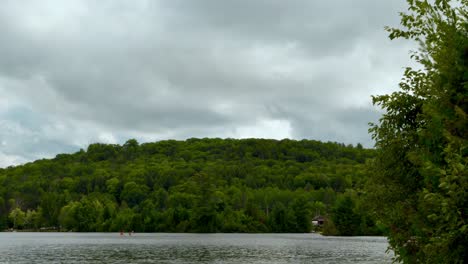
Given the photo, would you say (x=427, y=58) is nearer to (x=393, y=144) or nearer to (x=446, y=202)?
(x=393, y=144)

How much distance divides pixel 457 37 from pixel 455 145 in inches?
174

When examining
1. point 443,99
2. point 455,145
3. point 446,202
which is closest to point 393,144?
point 443,99

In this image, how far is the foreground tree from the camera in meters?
17.2

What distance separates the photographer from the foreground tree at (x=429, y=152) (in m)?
17.2

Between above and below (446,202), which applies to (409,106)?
above

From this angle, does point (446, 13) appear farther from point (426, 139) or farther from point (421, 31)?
point (426, 139)

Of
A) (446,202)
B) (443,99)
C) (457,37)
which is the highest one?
(457,37)

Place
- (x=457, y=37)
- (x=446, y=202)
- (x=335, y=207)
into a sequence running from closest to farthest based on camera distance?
(x=446, y=202) → (x=457, y=37) → (x=335, y=207)

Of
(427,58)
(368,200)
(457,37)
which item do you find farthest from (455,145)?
(368,200)

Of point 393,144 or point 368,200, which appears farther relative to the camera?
point 368,200

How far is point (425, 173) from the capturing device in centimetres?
1989

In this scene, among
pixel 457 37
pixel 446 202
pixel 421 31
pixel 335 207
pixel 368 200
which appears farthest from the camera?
pixel 335 207

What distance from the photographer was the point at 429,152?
2125 cm

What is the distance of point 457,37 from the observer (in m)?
19.7
